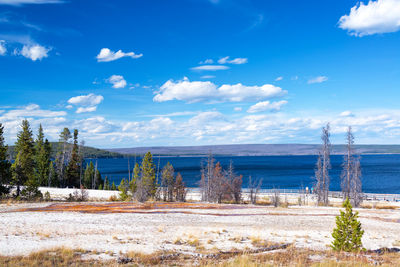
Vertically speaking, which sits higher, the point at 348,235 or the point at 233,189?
the point at 348,235

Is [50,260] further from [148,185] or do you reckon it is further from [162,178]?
[162,178]

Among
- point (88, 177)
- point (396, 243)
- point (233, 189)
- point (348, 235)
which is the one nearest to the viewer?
point (348, 235)

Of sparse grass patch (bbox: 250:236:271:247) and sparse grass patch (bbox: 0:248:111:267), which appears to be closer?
sparse grass patch (bbox: 0:248:111:267)

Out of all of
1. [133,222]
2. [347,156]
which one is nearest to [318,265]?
[133,222]

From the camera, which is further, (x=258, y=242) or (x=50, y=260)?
(x=258, y=242)

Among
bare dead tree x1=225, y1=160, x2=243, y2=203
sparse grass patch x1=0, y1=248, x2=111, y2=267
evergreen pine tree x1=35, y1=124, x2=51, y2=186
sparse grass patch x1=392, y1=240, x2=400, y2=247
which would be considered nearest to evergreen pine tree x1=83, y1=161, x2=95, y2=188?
evergreen pine tree x1=35, y1=124, x2=51, y2=186

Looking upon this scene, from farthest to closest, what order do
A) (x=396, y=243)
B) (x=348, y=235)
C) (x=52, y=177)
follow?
1. (x=52, y=177)
2. (x=396, y=243)
3. (x=348, y=235)

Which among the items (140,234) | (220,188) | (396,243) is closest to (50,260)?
(140,234)

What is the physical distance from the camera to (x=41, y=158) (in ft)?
212

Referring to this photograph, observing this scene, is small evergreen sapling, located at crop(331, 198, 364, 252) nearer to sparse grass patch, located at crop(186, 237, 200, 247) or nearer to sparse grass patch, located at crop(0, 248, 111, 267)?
sparse grass patch, located at crop(186, 237, 200, 247)

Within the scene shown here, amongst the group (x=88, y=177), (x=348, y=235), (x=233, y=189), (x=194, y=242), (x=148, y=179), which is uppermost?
(x=148, y=179)

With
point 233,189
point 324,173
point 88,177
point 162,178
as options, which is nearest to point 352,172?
point 324,173

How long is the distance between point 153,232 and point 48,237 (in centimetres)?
504

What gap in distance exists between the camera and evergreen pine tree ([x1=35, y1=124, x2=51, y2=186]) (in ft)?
213
